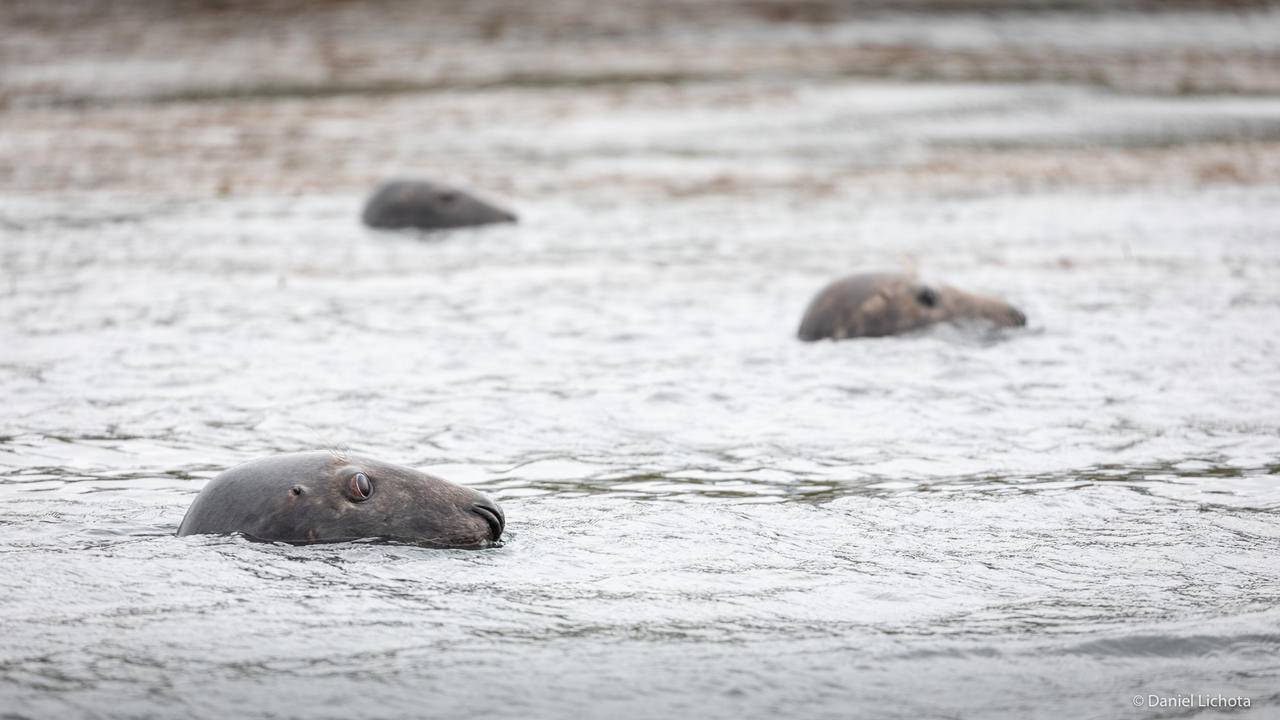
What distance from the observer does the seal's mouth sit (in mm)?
7027

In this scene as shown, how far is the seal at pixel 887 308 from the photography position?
11203 millimetres

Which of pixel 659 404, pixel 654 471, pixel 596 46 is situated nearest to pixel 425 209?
pixel 659 404

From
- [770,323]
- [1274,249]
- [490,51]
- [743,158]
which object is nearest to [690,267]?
[770,323]

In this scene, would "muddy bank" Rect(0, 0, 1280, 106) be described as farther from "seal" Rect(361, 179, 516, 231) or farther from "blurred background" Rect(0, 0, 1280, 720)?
"seal" Rect(361, 179, 516, 231)

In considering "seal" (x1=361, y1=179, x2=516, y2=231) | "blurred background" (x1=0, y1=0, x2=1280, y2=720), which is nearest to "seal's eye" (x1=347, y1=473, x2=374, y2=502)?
"blurred background" (x1=0, y1=0, x2=1280, y2=720)

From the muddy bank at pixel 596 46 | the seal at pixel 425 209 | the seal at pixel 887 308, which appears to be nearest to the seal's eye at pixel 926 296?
the seal at pixel 887 308

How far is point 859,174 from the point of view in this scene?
19.0 metres

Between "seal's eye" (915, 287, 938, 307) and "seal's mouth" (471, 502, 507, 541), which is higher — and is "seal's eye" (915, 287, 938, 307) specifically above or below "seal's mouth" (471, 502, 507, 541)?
below

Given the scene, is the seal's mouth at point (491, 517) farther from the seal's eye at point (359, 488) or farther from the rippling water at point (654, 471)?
the seal's eye at point (359, 488)

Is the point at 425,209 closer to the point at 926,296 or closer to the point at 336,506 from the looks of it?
the point at 926,296

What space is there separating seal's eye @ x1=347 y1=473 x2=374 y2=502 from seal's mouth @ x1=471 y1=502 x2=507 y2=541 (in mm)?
409

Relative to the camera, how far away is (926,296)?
37.4ft

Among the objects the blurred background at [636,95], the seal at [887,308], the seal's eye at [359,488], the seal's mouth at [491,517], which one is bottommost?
the blurred background at [636,95]

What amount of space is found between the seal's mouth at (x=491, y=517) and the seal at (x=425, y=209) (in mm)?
9440
